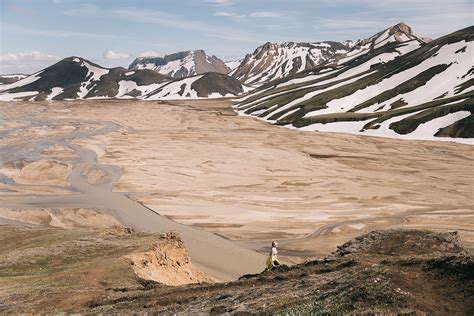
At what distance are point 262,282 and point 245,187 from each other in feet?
153

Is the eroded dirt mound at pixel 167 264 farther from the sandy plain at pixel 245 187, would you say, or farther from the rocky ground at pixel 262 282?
the sandy plain at pixel 245 187

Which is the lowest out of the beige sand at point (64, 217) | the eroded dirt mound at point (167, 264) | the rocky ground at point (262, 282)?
the beige sand at point (64, 217)

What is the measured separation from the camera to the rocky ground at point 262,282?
1446 cm

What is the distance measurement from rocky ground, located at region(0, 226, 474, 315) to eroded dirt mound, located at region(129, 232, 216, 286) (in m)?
0.24

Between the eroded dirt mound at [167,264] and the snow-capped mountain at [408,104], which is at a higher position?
the snow-capped mountain at [408,104]

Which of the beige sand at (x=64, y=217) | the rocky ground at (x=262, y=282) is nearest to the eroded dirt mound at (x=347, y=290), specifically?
the rocky ground at (x=262, y=282)

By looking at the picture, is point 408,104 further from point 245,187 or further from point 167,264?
point 167,264

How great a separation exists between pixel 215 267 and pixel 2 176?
50408mm

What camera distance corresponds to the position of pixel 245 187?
6750cm

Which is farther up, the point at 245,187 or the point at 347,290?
the point at 347,290

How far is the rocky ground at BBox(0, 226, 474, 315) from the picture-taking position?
1446 cm

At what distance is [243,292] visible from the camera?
1908cm

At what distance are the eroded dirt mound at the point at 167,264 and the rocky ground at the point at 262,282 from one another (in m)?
0.24

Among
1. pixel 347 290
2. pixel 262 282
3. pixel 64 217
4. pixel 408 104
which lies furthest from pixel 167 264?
pixel 408 104
